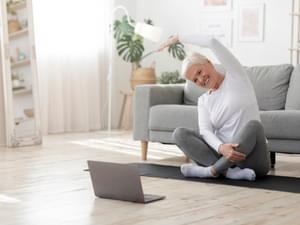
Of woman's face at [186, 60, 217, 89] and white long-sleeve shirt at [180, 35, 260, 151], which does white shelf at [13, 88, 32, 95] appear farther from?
woman's face at [186, 60, 217, 89]

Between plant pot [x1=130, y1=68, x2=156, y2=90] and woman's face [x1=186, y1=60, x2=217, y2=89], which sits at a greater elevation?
woman's face [x1=186, y1=60, x2=217, y2=89]

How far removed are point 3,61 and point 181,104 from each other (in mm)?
1666

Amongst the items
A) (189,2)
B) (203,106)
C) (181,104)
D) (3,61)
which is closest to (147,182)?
(203,106)

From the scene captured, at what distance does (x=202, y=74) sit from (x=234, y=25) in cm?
353

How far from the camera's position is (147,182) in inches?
152

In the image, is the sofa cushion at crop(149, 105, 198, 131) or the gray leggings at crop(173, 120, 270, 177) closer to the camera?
the gray leggings at crop(173, 120, 270, 177)

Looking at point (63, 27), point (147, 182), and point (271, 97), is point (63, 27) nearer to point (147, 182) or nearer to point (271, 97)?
point (271, 97)

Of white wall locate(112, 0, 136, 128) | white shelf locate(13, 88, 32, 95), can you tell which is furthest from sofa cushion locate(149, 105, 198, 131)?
white wall locate(112, 0, 136, 128)

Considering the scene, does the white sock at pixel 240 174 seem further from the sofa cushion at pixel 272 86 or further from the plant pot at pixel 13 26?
the plant pot at pixel 13 26

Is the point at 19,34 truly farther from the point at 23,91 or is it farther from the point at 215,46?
the point at 215,46

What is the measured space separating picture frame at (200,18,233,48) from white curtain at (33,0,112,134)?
1.15 m

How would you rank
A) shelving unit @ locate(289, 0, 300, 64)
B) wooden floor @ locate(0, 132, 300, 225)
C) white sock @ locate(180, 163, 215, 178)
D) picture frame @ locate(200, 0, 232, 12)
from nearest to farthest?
→ 1. wooden floor @ locate(0, 132, 300, 225)
2. white sock @ locate(180, 163, 215, 178)
3. shelving unit @ locate(289, 0, 300, 64)
4. picture frame @ locate(200, 0, 232, 12)

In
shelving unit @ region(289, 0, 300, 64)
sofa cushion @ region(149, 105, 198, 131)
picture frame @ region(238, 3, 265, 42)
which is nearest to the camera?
sofa cushion @ region(149, 105, 198, 131)

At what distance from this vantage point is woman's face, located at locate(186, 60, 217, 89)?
3.76 meters
